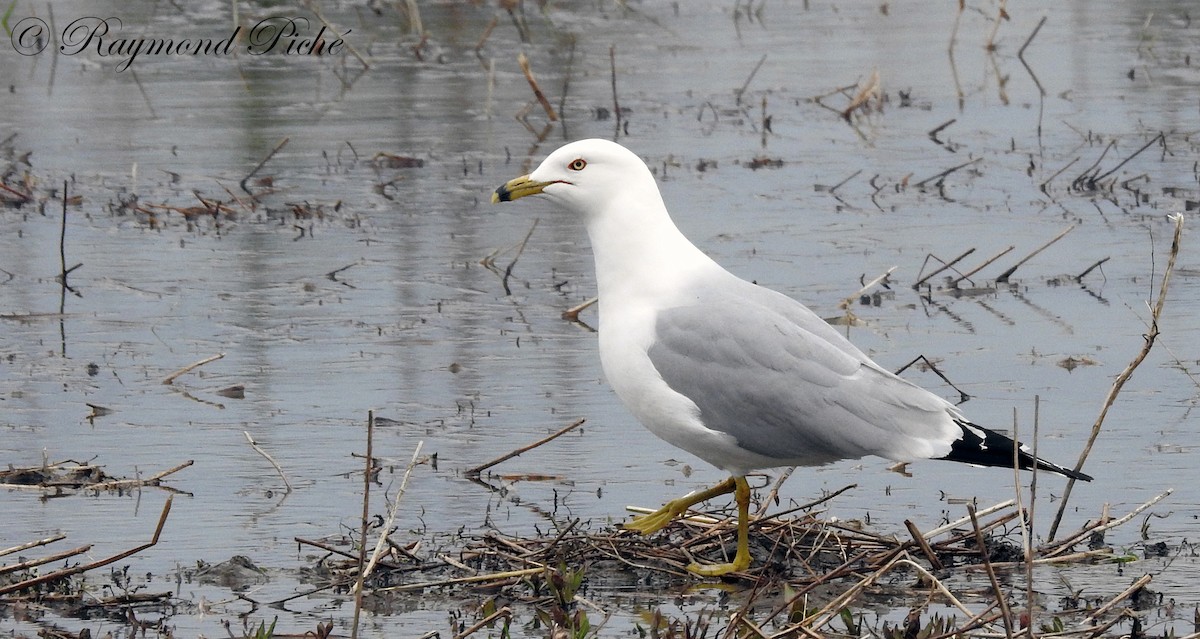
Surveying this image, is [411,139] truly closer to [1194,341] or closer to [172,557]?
[1194,341]

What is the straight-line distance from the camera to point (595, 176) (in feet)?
19.7

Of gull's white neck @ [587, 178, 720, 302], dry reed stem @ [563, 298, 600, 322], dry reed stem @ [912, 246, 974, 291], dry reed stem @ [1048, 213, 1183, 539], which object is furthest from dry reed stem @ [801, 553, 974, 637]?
dry reed stem @ [912, 246, 974, 291]

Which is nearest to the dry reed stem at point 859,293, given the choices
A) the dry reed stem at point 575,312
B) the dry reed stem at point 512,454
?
the dry reed stem at point 575,312

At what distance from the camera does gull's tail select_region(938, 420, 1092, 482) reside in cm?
538

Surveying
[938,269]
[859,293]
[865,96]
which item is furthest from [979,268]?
[865,96]

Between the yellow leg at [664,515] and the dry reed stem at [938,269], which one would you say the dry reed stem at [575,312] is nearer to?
the dry reed stem at [938,269]

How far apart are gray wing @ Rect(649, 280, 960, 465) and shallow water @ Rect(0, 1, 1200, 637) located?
551mm

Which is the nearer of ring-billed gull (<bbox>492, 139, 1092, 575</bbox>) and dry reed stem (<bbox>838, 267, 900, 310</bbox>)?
ring-billed gull (<bbox>492, 139, 1092, 575</bbox>)

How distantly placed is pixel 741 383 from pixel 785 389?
0.43ft

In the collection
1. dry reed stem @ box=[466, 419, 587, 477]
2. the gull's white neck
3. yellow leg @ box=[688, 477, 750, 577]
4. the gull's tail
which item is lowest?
yellow leg @ box=[688, 477, 750, 577]

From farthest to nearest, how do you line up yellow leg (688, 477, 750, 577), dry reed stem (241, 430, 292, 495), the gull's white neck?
dry reed stem (241, 430, 292, 495) < the gull's white neck < yellow leg (688, 477, 750, 577)

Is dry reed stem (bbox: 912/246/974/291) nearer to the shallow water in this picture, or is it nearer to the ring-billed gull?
the shallow water

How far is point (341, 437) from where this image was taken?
7055mm

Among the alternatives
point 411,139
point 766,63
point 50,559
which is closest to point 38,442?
point 50,559
